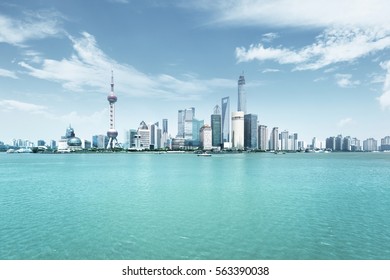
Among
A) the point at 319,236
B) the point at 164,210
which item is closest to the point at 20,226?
the point at 164,210

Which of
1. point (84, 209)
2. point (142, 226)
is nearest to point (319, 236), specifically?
point (142, 226)

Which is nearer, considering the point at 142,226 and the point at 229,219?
the point at 142,226

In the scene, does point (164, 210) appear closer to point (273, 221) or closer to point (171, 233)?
point (171, 233)

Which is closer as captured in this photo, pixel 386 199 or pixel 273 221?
pixel 273 221
